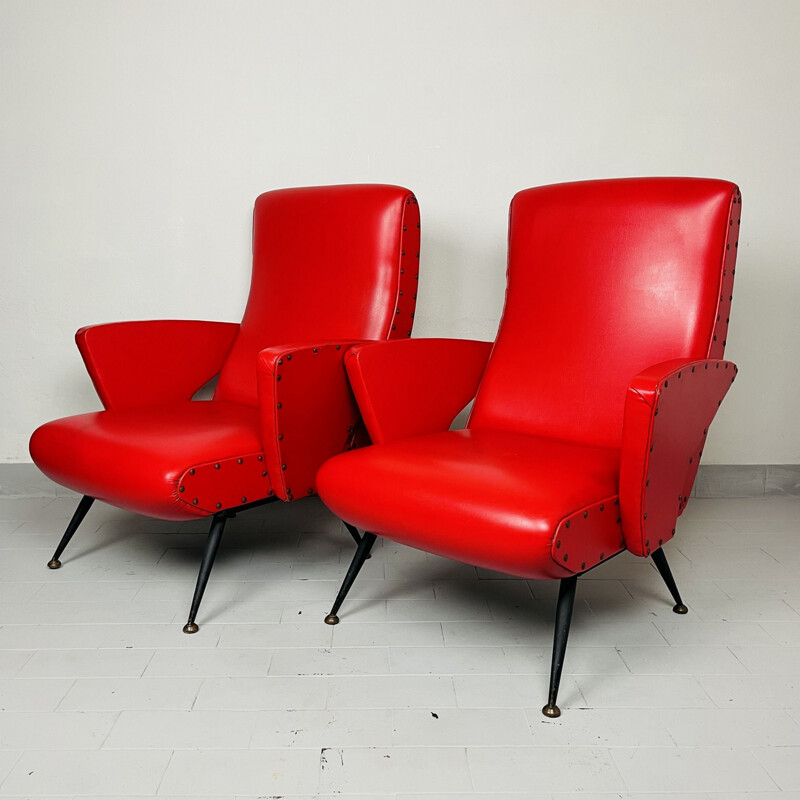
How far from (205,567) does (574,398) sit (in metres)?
0.89

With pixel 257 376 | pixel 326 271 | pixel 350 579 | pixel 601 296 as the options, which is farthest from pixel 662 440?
pixel 326 271

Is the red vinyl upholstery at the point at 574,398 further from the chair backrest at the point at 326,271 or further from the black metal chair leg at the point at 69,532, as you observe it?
the black metal chair leg at the point at 69,532

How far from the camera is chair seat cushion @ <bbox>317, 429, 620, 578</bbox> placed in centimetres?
136

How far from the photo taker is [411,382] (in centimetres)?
187

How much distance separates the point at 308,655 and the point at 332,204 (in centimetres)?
118

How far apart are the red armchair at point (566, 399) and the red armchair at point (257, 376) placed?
0.50 feet

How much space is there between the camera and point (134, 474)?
5.64 feet

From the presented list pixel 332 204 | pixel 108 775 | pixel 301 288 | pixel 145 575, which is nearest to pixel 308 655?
pixel 108 775

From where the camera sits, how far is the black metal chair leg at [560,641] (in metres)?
1.43

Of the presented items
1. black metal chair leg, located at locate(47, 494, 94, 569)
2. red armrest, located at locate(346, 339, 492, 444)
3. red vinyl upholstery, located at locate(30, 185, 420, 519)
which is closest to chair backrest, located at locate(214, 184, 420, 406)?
red vinyl upholstery, located at locate(30, 185, 420, 519)

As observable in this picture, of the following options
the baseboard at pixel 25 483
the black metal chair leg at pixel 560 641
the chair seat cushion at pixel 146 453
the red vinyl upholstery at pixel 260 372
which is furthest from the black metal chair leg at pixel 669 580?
the baseboard at pixel 25 483

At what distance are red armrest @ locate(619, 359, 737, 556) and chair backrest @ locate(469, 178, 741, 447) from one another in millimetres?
211

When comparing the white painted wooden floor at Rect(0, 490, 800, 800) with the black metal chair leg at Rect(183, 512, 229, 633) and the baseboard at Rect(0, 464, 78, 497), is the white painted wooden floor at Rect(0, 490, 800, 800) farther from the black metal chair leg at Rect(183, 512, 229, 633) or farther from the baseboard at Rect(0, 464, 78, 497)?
the baseboard at Rect(0, 464, 78, 497)

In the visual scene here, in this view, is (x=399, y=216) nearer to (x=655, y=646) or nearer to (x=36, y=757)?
(x=655, y=646)
